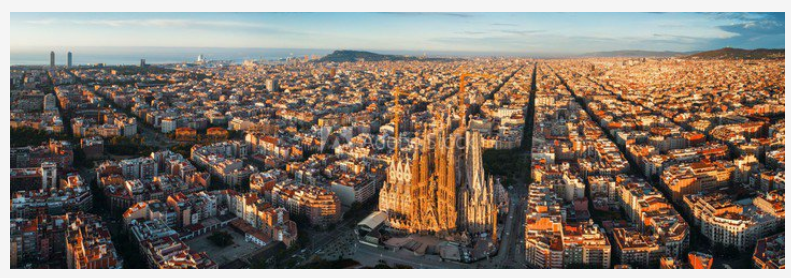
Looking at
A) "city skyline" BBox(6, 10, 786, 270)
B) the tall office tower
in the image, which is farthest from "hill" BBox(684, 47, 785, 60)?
the tall office tower

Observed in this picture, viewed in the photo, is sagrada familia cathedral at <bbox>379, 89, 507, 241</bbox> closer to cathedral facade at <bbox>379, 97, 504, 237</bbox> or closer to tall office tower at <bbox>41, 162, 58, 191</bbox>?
cathedral facade at <bbox>379, 97, 504, 237</bbox>

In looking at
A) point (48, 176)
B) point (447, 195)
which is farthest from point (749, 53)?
point (48, 176)

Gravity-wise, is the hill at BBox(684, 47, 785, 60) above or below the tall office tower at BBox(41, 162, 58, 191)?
above

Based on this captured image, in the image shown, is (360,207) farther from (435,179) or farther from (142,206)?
(142,206)

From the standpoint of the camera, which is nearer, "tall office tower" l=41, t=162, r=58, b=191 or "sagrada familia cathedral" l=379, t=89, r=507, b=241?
"sagrada familia cathedral" l=379, t=89, r=507, b=241

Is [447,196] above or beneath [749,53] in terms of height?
beneath

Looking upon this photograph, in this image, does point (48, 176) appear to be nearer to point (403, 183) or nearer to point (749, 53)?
point (403, 183)

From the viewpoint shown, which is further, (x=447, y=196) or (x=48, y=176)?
(x=48, y=176)

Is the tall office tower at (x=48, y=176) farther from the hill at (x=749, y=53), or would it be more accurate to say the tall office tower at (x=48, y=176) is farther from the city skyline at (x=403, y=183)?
the hill at (x=749, y=53)
